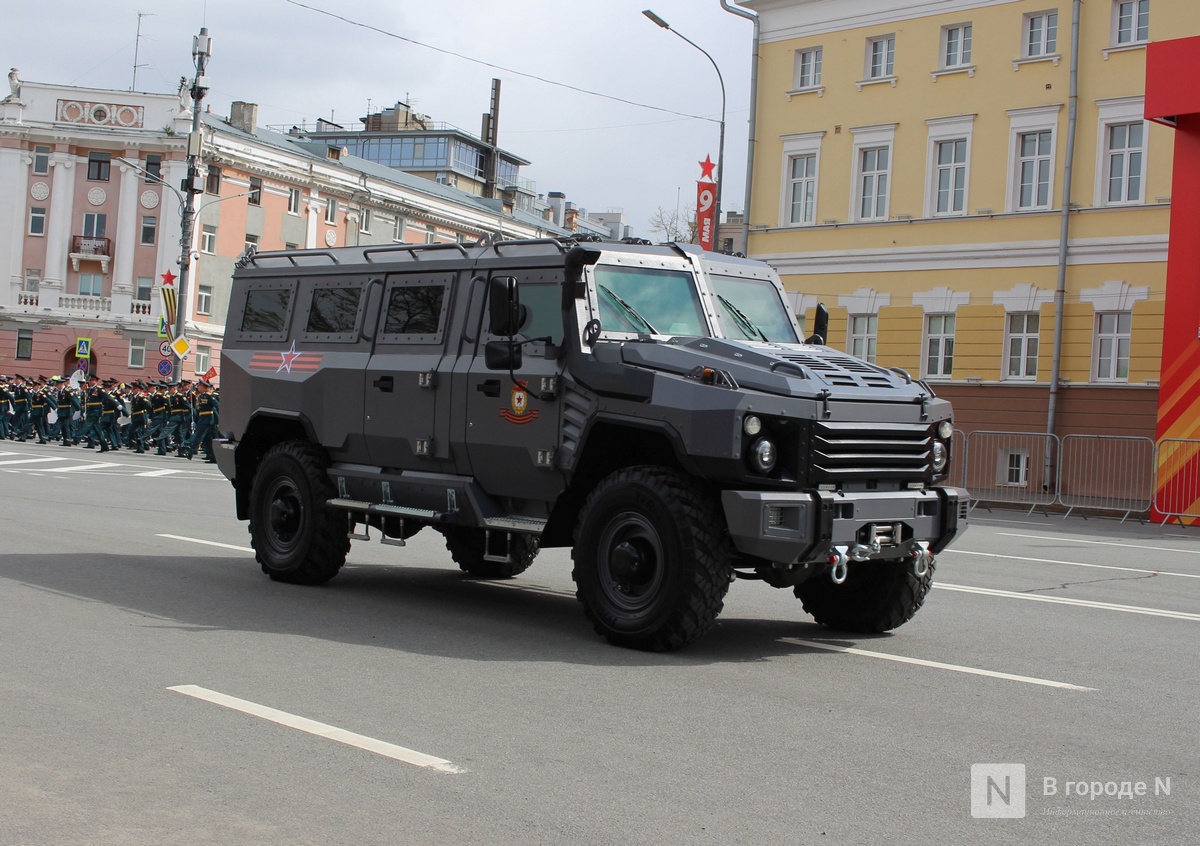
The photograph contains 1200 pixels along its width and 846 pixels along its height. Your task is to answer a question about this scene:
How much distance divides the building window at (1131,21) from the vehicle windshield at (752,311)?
2399 centimetres

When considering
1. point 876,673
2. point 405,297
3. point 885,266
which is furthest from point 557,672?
point 885,266

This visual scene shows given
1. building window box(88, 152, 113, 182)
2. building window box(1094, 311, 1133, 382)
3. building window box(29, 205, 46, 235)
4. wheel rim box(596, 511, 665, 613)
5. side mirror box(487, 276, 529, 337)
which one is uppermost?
building window box(88, 152, 113, 182)

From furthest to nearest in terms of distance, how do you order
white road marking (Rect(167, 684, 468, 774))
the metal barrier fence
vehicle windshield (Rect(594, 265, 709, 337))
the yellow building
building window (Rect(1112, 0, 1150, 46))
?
1. building window (Rect(1112, 0, 1150, 46))
2. the yellow building
3. the metal barrier fence
4. vehicle windshield (Rect(594, 265, 709, 337))
5. white road marking (Rect(167, 684, 468, 774))

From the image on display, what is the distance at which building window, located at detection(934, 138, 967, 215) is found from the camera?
33062 mm

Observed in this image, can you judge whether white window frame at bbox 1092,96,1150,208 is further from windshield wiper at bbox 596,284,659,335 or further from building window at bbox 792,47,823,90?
windshield wiper at bbox 596,284,659,335

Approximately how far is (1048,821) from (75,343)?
6522 cm

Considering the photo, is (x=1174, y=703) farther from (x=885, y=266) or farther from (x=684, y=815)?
(x=885, y=266)

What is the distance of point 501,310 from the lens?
873cm

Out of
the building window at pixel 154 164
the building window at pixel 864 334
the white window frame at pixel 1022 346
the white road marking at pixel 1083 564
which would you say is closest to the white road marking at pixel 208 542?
the white road marking at pixel 1083 564

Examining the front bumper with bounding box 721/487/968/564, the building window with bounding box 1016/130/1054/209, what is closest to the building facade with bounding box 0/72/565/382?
the building window with bounding box 1016/130/1054/209

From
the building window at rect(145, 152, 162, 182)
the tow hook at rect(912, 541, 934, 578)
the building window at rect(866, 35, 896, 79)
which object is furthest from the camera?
the building window at rect(145, 152, 162, 182)

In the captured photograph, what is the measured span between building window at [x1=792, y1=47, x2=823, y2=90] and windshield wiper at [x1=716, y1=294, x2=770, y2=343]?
28071 millimetres

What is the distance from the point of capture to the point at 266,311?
11.6 m

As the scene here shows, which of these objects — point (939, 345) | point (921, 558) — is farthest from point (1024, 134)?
point (921, 558)
